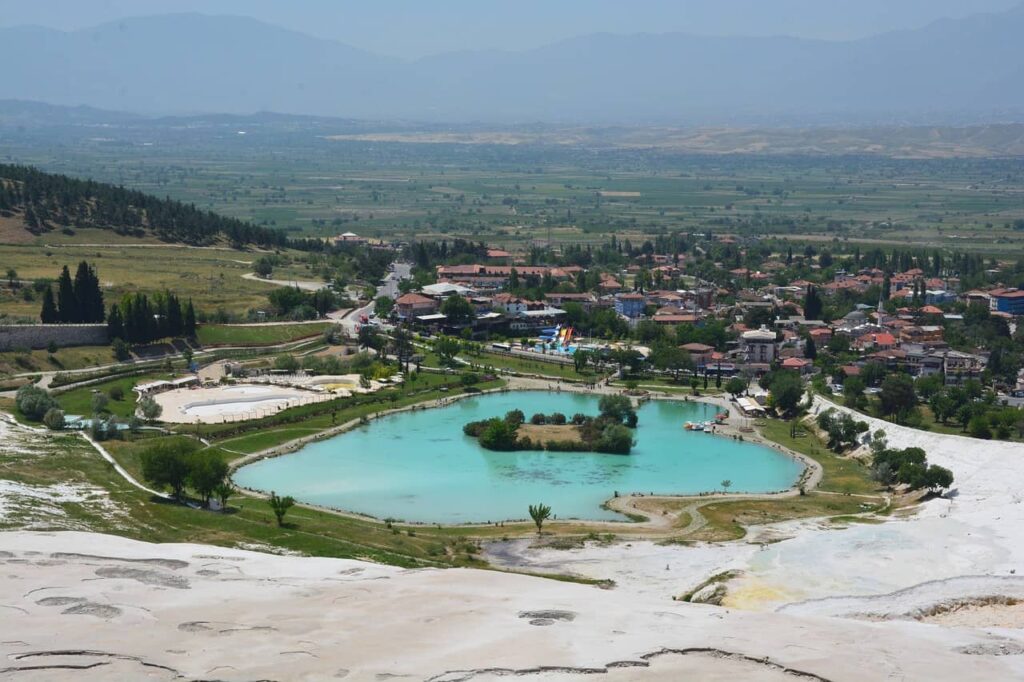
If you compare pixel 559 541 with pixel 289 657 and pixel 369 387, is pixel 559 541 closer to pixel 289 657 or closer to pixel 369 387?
pixel 289 657

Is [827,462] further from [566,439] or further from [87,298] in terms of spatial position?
[87,298]

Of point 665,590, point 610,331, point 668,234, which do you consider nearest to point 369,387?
point 610,331

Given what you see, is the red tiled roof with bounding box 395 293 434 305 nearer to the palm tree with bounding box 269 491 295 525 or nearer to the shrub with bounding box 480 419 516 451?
the shrub with bounding box 480 419 516 451

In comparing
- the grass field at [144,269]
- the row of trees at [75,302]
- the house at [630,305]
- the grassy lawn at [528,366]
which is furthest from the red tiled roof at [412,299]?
the row of trees at [75,302]

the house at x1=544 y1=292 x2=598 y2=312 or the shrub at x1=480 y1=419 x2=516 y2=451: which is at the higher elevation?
the house at x1=544 y1=292 x2=598 y2=312

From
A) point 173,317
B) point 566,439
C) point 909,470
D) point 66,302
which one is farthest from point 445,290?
point 909,470

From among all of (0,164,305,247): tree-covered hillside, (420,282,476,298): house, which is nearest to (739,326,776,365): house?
(420,282,476,298): house

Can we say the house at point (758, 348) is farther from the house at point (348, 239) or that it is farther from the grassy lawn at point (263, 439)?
the house at point (348, 239)
